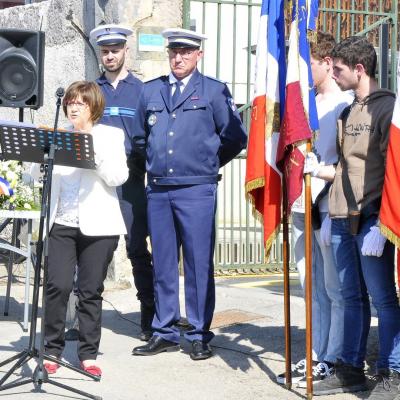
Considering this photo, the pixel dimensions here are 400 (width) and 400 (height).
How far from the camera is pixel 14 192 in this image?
25.7 feet

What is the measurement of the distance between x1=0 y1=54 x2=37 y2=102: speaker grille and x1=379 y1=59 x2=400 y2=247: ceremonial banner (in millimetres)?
4685

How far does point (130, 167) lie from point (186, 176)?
2.01 ft

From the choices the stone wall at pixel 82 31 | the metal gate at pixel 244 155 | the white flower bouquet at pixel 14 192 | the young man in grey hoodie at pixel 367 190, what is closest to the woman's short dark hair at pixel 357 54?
the young man in grey hoodie at pixel 367 190

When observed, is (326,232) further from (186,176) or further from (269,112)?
(186,176)

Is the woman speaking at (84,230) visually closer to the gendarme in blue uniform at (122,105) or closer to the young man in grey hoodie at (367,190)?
the gendarme in blue uniform at (122,105)

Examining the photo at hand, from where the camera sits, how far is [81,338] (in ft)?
20.7

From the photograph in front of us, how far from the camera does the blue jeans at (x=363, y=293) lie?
216 inches

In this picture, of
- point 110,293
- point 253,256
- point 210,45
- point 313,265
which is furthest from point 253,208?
point 210,45

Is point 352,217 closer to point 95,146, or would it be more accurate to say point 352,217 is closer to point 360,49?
point 360,49

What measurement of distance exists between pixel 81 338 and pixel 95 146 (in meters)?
1.15

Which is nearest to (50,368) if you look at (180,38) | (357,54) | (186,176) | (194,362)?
(194,362)

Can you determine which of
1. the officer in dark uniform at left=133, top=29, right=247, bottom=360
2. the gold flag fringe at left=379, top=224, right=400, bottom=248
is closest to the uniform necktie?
the officer in dark uniform at left=133, top=29, right=247, bottom=360

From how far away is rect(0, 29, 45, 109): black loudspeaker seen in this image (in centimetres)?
911

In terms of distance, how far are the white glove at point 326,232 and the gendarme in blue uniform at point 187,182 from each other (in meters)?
1.15
